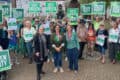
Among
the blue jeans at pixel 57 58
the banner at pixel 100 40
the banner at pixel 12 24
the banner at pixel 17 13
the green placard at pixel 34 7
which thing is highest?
the green placard at pixel 34 7

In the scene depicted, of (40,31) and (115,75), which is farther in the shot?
(115,75)

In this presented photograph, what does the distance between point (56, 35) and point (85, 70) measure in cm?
183

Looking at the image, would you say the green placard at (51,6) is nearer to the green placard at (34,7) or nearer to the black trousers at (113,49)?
the green placard at (34,7)

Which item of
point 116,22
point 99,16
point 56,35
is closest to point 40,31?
point 56,35

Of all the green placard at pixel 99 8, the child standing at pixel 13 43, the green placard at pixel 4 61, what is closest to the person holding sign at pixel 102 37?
the green placard at pixel 99 8

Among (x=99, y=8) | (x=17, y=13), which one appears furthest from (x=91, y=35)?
(x=17, y=13)

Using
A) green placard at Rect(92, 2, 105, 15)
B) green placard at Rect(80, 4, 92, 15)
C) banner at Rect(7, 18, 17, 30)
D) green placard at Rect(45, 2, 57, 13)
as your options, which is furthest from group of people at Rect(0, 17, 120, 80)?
green placard at Rect(80, 4, 92, 15)

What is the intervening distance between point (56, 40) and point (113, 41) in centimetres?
271

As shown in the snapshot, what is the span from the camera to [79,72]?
554 inches

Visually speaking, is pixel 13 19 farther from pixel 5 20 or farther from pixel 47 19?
pixel 47 19

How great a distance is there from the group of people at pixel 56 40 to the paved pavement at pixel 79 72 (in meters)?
0.30

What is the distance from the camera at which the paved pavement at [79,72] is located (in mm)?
13312

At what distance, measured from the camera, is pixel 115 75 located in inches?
537

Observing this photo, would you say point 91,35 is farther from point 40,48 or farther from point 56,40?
point 40,48
